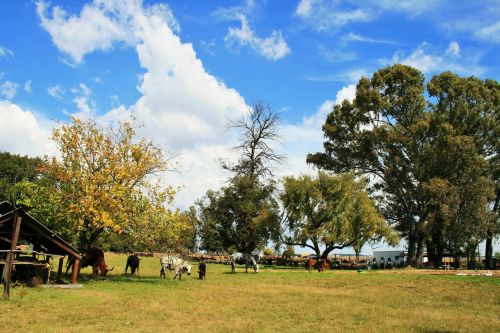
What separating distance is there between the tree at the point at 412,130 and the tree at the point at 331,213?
304 centimetres

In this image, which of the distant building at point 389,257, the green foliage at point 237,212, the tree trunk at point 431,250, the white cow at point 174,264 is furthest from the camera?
the green foliage at point 237,212

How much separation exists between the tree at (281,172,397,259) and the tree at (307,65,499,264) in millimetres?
3041

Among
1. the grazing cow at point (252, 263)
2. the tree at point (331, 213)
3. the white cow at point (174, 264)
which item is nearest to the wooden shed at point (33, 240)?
the white cow at point (174, 264)

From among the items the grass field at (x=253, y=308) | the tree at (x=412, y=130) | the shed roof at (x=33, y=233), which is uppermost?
the tree at (x=412, y=130)

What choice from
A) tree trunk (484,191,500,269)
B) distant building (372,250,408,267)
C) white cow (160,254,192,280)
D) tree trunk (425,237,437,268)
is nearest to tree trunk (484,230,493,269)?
tree trunk (484,191,500,269)

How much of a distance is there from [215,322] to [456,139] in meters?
37.9

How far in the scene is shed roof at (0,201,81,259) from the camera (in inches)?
894

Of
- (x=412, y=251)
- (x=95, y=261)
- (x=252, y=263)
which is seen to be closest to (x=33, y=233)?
(x=95, y=261)

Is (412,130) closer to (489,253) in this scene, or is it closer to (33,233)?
(489,253)

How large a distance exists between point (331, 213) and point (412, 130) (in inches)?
455

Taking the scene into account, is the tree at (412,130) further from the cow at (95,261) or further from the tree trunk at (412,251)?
the cow at (95,261)

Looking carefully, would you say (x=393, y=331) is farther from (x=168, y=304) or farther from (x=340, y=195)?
(x=340, y=195)

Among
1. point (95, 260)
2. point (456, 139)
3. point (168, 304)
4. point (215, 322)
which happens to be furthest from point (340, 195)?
point (215, 322)

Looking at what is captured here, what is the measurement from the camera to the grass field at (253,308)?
566 inches
